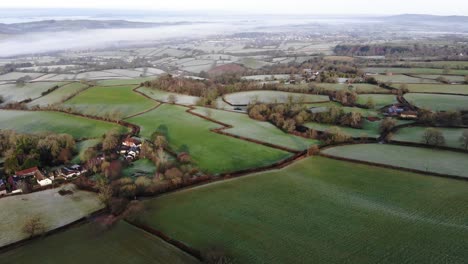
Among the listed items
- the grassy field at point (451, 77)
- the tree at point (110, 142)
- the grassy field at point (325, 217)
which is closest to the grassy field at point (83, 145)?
the tree at point (110, 142)

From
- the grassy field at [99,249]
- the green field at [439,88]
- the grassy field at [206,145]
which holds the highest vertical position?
the green field at [439,88]

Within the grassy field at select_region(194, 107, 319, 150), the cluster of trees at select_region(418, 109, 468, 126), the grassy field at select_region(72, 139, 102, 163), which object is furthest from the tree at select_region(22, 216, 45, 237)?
the cluster of trees at select_region(418, 109, 468, 126)

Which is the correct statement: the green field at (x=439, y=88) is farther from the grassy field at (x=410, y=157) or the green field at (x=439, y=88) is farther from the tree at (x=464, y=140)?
the grassy field at (x=410, y=157)

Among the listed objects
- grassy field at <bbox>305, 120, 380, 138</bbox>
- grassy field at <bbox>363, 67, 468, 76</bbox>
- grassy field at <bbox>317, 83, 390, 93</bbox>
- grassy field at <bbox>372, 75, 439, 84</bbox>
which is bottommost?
grassy field at <bbox>305, 120, 380, 138</bbox>

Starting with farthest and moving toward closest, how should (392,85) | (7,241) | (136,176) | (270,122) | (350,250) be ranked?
(392,85) → (270,122) → (136,176) → (7,241) → (350,250)

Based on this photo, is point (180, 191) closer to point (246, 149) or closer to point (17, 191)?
point (246, 149)

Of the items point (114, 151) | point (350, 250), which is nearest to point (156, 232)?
point (350, 250)

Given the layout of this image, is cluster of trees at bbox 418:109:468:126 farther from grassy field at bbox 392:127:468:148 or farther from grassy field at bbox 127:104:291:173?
grassy field at bbox 127:104:291:173
